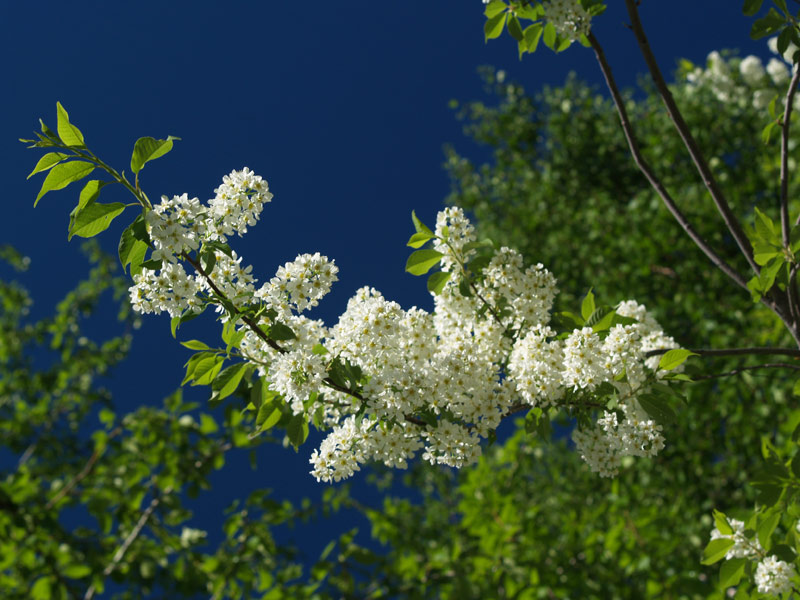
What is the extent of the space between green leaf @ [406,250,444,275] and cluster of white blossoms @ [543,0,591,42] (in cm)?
91

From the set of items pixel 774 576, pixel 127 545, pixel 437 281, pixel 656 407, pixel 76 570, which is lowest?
pixel 76 570

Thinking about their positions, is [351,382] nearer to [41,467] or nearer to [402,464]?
[402,464]

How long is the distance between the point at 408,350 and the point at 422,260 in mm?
266

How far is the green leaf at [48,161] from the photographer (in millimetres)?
1392

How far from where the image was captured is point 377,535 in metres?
4.16

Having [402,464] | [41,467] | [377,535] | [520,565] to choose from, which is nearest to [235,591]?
[377,535]

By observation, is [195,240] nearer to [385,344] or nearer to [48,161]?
[48,161]

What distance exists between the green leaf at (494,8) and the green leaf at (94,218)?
1454mm

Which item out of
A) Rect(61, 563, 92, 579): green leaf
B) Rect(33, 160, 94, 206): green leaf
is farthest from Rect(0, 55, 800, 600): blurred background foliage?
Rect(33, 160, 94, 206): green leaf

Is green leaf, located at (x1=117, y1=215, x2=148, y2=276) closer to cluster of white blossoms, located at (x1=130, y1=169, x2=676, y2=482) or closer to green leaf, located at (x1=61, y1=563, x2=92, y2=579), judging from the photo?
cluster of white blossoms, located at (x1=130, y1=169, x2=676, y2=482)

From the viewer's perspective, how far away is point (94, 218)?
1.40 m

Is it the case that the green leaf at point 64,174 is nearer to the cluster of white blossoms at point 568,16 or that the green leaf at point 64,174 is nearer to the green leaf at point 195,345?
the green leaf at point 195,345

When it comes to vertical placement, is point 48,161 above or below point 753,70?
below

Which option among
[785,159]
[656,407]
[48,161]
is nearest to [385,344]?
[656,407]
